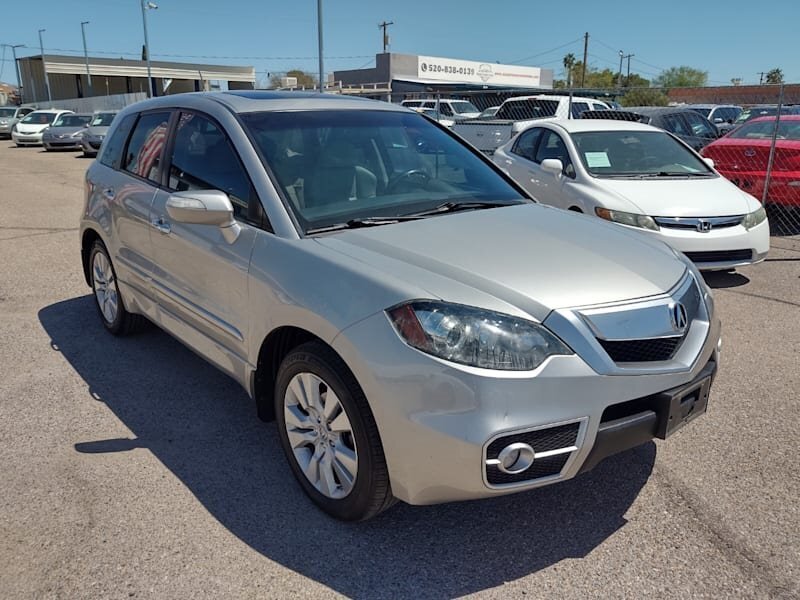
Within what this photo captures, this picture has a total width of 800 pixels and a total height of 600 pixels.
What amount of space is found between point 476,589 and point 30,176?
18.2 meters

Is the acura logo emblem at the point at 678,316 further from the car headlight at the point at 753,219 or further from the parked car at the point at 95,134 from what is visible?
the parked car at the point at 95,134

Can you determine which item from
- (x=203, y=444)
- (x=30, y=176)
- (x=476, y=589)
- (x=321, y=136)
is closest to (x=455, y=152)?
(x=321, y=136)

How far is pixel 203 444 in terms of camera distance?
11.7 feet

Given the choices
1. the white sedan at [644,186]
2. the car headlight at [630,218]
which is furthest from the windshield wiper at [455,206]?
the car headlight at [630,218]

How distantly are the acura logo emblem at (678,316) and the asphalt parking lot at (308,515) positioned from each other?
0.86 m

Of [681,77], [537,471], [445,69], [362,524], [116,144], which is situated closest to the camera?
[537,471]

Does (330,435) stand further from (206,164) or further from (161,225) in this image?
(161,225)

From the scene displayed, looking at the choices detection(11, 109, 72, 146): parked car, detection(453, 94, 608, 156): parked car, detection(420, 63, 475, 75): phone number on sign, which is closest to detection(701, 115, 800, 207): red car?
detection(453, 94, 608, 156): parked car

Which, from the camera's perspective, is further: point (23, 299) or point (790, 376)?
point (23, 299)

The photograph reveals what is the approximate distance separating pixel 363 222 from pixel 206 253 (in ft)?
2.88

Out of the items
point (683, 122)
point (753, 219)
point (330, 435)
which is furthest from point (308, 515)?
point (683, 122)

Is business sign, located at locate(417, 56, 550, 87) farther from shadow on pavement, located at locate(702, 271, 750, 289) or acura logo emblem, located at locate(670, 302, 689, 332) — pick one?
acura logo emblem, located at locate(670, 302, 689, 332)

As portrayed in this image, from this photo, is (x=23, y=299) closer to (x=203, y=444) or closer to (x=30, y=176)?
(x=203, y=444)

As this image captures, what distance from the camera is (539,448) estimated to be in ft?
7.82
